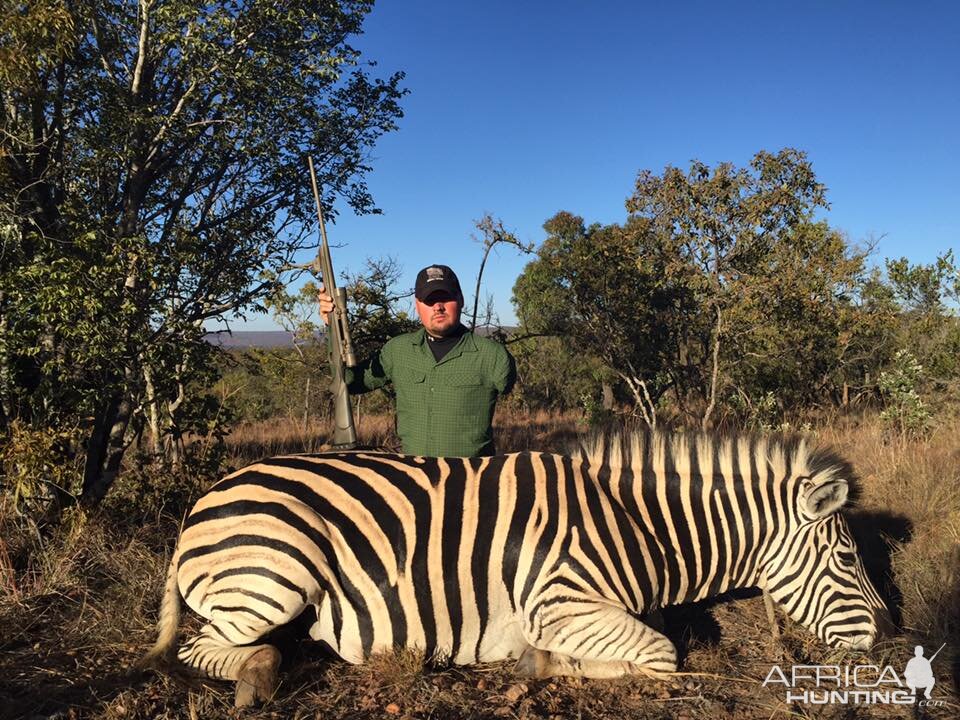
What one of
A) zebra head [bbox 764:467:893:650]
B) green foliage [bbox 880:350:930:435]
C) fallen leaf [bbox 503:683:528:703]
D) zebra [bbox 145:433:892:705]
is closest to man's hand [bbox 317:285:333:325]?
zebra [bbox 145:433:892:705]

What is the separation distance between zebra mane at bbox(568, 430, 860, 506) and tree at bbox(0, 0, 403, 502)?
3.14 meters

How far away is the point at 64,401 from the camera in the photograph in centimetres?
447

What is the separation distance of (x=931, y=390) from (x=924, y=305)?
3.21 meters

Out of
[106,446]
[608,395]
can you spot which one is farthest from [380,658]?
[608,395]

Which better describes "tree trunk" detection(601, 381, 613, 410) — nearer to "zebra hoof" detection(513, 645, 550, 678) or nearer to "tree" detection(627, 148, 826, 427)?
"tree" detection(627, 148, 826, 427)

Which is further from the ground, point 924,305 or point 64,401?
point 924,305

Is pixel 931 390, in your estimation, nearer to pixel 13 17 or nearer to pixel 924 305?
pixel 924 305

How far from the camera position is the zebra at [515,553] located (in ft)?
9.16

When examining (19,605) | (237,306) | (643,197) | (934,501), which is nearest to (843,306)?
(643,197)

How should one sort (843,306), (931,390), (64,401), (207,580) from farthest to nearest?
1. (843,306)
2. (931,390)
3. (64,401)
4. (207,580)

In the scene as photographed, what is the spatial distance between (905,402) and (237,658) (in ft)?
27.6

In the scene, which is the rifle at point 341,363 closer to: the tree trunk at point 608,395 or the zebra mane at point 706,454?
the zebra mane at point 706,454

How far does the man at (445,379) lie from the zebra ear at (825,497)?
1783mm

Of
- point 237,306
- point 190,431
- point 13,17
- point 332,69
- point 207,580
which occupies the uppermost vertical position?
point 332,69
